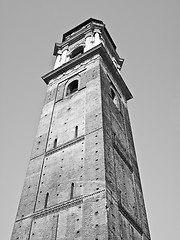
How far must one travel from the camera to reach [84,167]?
1384cm

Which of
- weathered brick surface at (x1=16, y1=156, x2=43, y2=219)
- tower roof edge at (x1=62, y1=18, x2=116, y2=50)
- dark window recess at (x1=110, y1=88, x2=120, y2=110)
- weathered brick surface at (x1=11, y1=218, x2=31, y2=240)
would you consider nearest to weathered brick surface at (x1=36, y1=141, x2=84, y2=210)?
weathered brick surface at (x1=16, y1=156, x2=43, y2=219)

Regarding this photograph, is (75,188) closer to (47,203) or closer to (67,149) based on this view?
(47,203)

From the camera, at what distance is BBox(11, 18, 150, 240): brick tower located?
39.1 feet

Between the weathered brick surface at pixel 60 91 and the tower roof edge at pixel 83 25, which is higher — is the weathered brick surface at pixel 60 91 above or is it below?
below

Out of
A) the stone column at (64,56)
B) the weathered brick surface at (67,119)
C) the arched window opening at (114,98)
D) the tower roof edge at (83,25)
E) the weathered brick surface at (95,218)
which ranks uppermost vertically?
the tower roof edge at (83,25)

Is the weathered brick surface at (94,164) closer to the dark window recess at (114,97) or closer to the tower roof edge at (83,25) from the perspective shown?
the dark window recess at (114,97)

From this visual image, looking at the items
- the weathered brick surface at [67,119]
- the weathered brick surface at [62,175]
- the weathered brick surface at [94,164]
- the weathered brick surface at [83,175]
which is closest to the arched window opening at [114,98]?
the weathered brick surface at [83,175]

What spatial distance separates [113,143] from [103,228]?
6.00 m

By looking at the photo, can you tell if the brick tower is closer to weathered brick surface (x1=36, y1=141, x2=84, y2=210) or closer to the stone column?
weathered brick surface (x1=36, y1=141, x2=84, y2=210)

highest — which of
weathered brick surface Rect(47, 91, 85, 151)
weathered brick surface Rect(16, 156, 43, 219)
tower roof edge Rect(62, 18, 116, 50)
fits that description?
tower roof edge Rect(62, 18, 116, 50)

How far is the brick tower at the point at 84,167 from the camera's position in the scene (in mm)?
11914

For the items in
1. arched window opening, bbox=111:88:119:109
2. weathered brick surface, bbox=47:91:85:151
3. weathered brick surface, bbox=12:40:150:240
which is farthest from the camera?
arched window opening, bbox=111:88:119:109

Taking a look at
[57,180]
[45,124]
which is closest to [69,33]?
[45,124]

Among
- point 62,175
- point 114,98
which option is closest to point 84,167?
point 62,175
